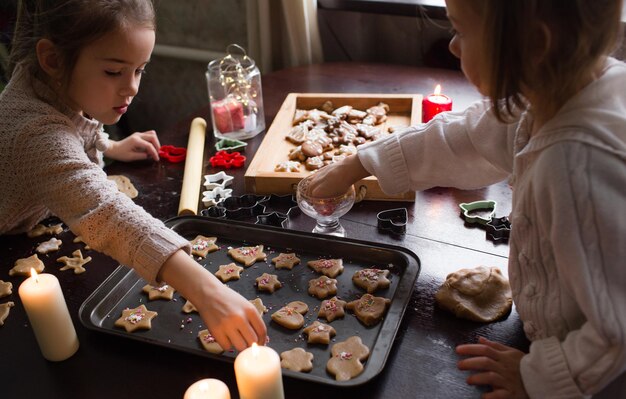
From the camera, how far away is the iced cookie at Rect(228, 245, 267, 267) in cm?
109

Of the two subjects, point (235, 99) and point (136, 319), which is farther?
point (235, 99)

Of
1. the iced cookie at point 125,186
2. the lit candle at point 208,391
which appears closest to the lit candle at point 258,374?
the lit candle at point 208,391

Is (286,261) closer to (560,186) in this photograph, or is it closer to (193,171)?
(193,171)

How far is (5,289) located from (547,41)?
0.96 meters

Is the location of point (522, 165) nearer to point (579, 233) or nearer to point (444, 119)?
point (579, 233)

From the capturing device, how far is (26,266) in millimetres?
1110

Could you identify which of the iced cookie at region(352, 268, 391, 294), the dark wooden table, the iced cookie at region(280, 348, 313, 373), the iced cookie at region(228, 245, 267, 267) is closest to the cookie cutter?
the dark wooden table

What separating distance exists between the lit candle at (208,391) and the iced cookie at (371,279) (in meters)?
0.33

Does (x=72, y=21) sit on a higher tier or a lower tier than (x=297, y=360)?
higher

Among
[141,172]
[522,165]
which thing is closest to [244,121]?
[141,172]

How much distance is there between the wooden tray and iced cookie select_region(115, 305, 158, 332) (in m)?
0.44

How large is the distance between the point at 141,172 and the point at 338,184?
0.58m

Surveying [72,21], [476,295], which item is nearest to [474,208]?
[476,295]

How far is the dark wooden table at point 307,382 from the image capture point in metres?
0.83
